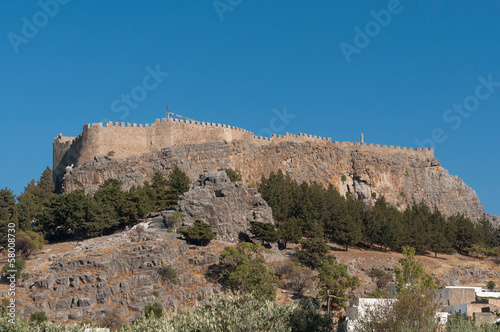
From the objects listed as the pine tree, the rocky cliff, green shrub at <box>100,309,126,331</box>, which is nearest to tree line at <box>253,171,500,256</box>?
the pine tree

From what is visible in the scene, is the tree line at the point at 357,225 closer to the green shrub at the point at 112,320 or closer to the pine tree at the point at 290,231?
the pine tree at the point at 290,231

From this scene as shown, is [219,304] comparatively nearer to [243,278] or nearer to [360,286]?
[243,278]

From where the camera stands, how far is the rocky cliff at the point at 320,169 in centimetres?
5772

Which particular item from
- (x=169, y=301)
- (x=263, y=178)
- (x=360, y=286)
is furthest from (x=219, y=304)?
(x=263, y=178)

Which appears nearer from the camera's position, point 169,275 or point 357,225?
point 169,275

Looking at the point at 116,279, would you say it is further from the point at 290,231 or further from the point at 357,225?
the point at 357,225

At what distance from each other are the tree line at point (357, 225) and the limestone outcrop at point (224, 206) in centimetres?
176

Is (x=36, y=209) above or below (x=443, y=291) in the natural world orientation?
above

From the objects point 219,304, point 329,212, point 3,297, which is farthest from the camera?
point 329,212

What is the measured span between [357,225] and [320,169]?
14.4m

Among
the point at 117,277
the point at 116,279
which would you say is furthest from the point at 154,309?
the point at 117,277

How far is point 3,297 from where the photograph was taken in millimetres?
32719

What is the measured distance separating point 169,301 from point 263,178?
26.4 m

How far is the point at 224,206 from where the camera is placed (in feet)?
155
